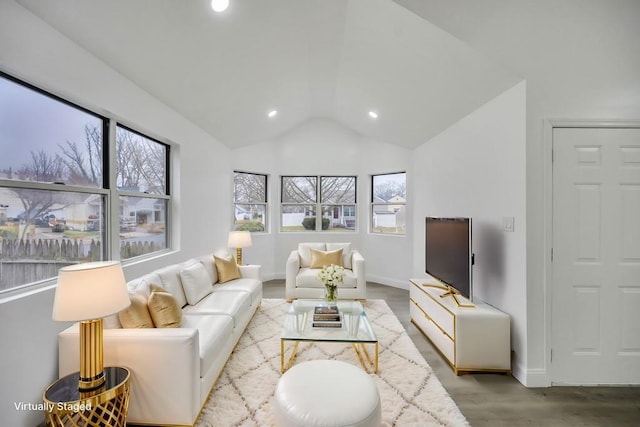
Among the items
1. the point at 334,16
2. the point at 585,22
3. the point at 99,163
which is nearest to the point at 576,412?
the point at 585,22

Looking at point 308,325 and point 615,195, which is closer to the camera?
point 615,195

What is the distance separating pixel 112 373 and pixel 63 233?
110 cm

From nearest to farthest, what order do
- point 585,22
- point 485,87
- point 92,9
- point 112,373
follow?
1. point 112,373
2. point 92,9
3. point 585,22
4. point 485,87

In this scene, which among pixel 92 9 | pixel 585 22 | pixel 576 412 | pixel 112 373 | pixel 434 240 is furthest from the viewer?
pixel 434 240

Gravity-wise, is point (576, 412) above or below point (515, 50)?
below

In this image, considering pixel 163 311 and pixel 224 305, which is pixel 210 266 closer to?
pixel 224 305

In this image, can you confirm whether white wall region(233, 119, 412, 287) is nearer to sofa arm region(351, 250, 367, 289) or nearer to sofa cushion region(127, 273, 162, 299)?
sofa arm region(351, 250, 367, 289)

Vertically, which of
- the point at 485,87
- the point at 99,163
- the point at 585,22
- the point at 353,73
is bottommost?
the point at 99,163

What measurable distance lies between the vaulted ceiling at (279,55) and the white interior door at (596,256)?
889mm

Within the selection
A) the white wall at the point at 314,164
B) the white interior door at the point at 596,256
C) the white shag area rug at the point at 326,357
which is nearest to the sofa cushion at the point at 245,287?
the white shag area rug at the point at 326,357

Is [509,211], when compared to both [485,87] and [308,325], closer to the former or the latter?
[485,87]

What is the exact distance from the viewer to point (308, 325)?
271cm

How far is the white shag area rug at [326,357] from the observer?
1.95 metres

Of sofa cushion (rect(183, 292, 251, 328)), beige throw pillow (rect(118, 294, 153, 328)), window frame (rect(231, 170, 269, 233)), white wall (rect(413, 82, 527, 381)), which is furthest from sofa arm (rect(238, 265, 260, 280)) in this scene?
white wall (rect(413, 82, 527, 381))
